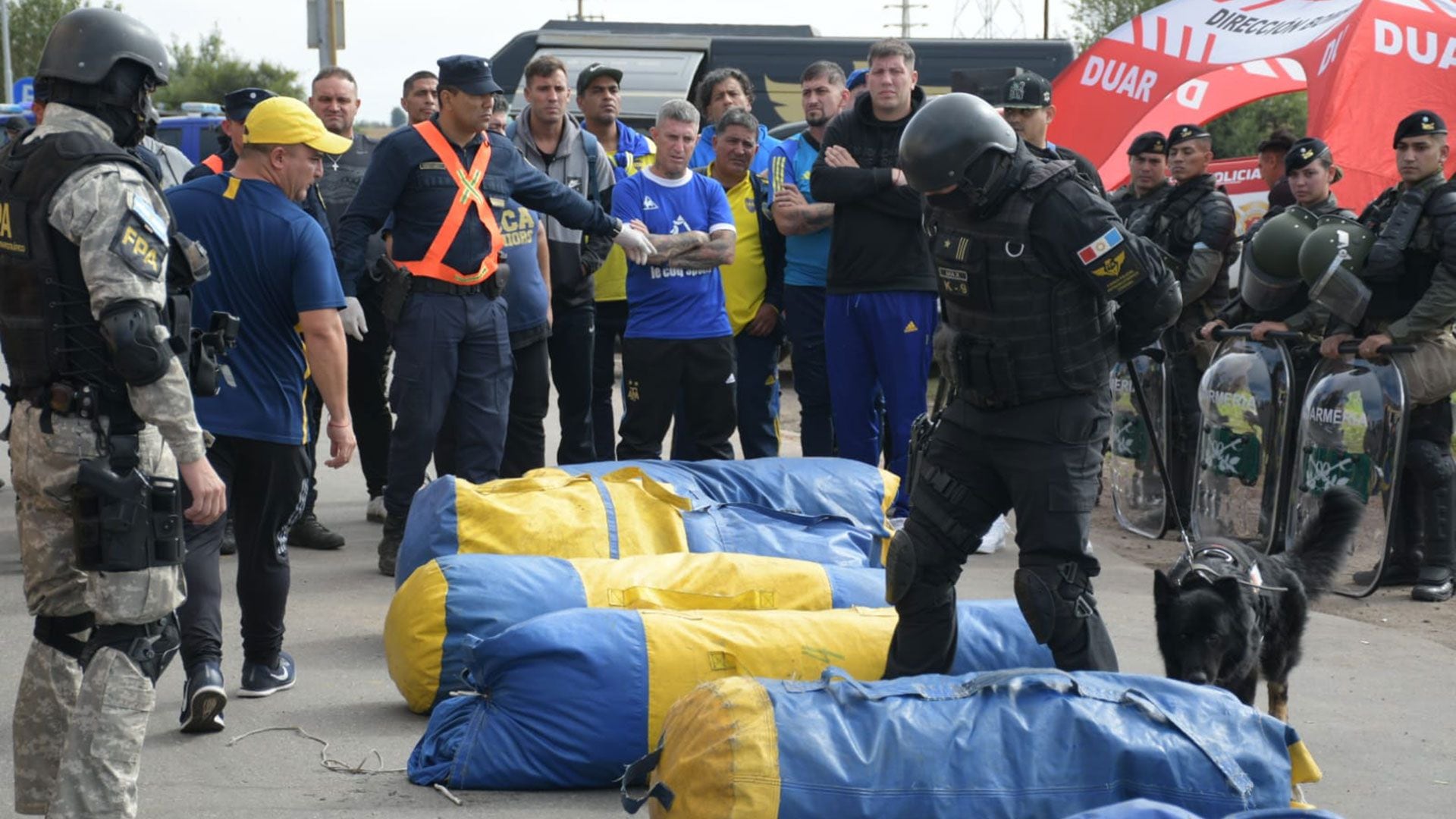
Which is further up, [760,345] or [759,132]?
[759,132]

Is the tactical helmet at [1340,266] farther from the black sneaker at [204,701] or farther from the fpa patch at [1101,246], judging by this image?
the black sneaker at [204,701]

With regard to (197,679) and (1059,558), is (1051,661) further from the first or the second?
(197,679)

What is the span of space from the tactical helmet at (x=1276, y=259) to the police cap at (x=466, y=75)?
390 centimetres

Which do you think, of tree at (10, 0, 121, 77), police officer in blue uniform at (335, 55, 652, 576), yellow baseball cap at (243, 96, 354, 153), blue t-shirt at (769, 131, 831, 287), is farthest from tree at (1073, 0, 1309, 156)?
tree at (10, 0, 121, 77)

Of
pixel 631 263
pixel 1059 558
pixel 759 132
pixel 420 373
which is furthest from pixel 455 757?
pixel 759 132

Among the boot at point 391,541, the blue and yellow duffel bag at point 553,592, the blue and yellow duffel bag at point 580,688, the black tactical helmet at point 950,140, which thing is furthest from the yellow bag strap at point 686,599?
the boot at point 391,541

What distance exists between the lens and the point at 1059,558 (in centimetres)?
470

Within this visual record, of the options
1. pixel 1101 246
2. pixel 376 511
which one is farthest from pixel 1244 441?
pixel 376 511

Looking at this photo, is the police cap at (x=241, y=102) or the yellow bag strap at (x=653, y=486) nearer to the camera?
the yellow bag strap at (x=653, y=486)

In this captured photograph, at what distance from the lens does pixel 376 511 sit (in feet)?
28.7

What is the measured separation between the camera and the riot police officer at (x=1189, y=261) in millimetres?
8883

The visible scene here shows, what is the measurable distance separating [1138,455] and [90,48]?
6450 millimetres

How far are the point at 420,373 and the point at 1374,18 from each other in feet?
26.0

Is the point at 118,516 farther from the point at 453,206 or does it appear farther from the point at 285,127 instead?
the point at 453,206
